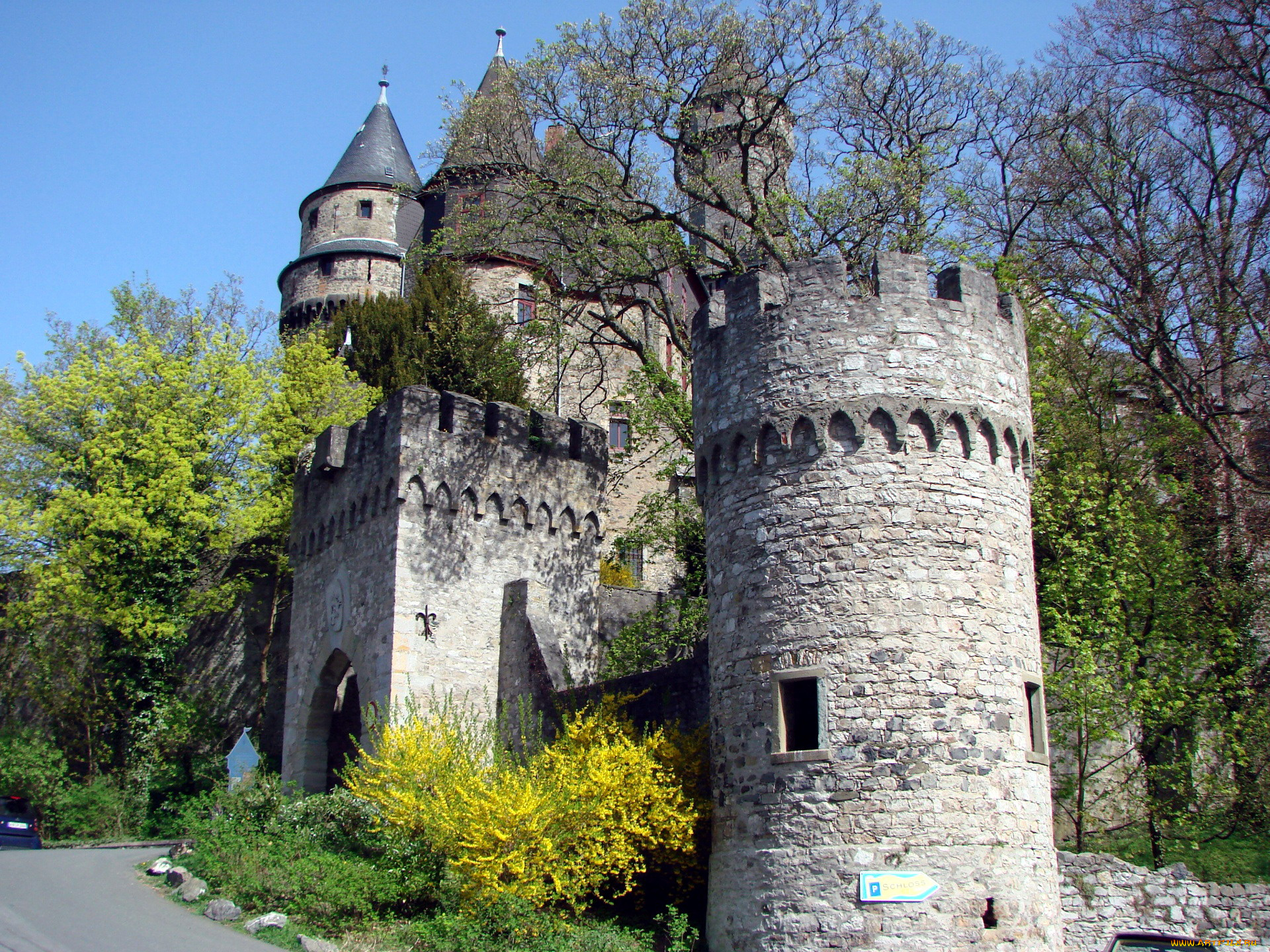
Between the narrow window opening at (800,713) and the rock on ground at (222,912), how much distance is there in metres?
6.34

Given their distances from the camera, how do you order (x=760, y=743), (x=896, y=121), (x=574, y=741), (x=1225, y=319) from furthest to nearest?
(x=896, y=121) → (x=1225, y=319) → (x=574, y=741) → (x=760, y=743)

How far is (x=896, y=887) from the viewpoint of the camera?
32.8 feet

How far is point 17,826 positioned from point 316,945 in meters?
10.9

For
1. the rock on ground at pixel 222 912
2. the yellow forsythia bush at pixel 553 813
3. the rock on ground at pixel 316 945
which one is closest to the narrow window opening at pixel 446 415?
the yellow forsythia bush at pixel 553 813

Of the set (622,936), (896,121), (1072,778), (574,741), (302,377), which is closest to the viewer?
(622,936)

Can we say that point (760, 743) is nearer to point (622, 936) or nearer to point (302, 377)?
point (622, 936)

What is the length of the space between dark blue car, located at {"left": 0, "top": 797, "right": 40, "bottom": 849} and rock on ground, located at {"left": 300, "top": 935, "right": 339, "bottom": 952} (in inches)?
403

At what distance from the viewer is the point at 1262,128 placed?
19.2 metres

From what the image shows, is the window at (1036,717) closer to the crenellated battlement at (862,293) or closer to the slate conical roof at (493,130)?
the crenellated battlement at (862,293)

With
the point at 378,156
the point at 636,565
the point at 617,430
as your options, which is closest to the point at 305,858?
the point at 636,565

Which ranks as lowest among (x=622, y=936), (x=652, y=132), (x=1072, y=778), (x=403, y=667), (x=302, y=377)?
(x=622, y=936)

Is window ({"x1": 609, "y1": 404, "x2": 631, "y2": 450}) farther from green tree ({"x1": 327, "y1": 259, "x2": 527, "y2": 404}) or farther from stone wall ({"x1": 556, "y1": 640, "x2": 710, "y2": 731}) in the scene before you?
stone wall ({"x1": 556, "y1": 640, "x2": 710, "y2": 731})

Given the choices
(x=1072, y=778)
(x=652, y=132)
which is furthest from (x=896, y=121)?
(x=1072, y=778)

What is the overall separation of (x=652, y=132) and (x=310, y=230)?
22.1 metres
